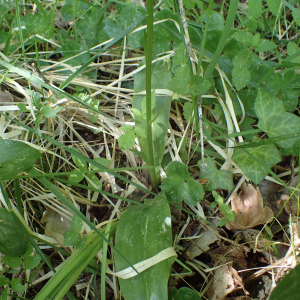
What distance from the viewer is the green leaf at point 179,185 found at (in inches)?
42.0

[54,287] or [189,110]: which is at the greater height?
[189,110]

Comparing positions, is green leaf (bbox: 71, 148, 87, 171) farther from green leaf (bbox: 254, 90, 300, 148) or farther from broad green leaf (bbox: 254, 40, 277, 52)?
broad green leaf (bbox: 254, 40, 277, 52)

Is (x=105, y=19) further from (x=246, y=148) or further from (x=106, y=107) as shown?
(x=246, y=148)

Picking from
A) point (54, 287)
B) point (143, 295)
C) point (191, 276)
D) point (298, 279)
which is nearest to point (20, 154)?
point (54, 287)

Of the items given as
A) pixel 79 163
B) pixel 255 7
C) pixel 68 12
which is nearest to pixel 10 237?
pixel 79 163

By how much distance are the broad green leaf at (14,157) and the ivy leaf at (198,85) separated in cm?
70

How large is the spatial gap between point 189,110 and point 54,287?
0.92 meters

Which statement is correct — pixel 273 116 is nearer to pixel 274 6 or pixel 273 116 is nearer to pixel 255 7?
pixel 255 7

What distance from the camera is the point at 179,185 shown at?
1.10m

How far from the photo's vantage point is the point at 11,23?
1.48 meters

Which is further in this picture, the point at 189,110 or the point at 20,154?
the point at 189,110

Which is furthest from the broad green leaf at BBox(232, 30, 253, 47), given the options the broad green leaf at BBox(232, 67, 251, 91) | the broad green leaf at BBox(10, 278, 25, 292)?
the broad green leaf at BBox(10, 278, 25, 292)

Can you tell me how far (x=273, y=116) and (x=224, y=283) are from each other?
75cm

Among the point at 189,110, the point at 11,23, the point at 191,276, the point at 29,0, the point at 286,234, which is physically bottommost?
the point at 191,276
